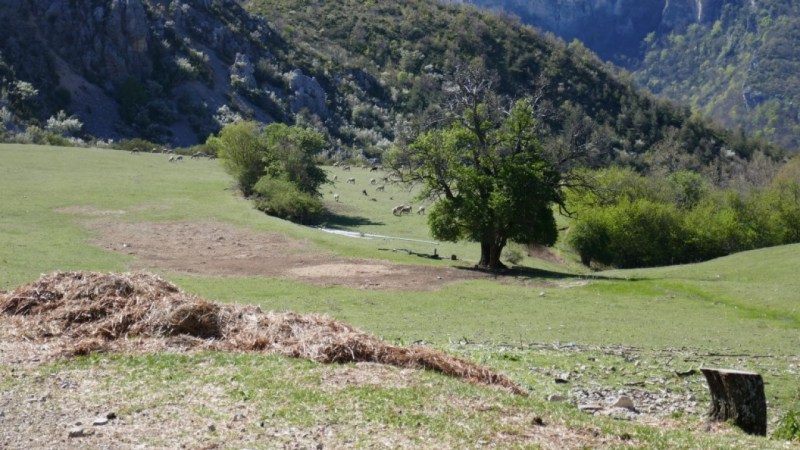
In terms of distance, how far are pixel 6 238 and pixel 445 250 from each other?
27.7m

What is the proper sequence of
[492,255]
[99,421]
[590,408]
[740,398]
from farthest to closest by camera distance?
[492,255] < [590,408] < [740,398] < [99,421]

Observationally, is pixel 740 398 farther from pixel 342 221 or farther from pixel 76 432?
pixel 342 221

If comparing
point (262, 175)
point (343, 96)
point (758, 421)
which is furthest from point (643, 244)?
point (343, 96)

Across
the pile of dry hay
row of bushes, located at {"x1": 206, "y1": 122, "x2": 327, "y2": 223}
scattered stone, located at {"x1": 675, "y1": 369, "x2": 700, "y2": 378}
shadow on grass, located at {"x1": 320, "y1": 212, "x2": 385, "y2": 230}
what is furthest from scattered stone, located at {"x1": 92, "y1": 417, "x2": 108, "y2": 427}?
row of bushes, located at {"x1": 206, "y1": 122, "x2": 327, "y2": 223}

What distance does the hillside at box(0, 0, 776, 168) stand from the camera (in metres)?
125

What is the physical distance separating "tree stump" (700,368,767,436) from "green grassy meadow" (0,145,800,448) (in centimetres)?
52

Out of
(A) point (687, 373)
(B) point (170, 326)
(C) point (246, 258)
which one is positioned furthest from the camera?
(C) point (246, 258)

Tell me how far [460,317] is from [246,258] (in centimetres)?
1686

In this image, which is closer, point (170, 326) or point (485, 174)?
point (170, 326)

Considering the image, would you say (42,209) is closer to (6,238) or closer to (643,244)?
(6,238)

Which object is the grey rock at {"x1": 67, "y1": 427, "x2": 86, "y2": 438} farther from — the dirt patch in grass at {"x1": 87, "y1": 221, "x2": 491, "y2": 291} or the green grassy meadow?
the dirt patch in grass at {"x1": 87, "y1": 221, "x2": 491, "y2": 291}

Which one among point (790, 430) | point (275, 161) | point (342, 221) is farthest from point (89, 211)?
point (790, 430)

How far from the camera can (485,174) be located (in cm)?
4212

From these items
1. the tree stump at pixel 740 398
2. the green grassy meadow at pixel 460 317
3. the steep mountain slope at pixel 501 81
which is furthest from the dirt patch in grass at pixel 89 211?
the steep mountain slope at pixel 501 81
